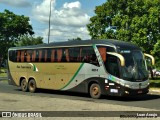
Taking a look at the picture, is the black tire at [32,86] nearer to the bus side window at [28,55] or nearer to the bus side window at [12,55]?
the bus side window at [28,55]

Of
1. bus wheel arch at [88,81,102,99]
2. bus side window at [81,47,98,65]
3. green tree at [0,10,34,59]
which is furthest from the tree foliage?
green tree at [0,10,34,59]

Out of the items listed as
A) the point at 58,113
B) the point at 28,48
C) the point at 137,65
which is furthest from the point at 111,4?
the point at 58,113

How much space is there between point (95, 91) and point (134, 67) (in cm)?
267

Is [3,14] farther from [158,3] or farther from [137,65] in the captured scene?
[137,65]

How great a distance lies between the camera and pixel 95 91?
71.9ft

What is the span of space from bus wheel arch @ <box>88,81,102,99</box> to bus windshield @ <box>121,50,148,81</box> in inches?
77.2

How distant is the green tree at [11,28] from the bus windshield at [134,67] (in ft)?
161

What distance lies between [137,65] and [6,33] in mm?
51093

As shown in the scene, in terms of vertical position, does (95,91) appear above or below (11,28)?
Answer: below

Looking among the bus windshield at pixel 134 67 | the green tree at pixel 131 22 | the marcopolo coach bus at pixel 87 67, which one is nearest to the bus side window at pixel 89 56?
the marcopolo coach bus at pixel 87 67

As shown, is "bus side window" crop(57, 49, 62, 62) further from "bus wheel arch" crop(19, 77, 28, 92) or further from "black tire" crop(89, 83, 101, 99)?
"bus wheel arch" crop(19, 77, 28, 92)

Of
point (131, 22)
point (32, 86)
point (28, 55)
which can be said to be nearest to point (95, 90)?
point (32, 86)

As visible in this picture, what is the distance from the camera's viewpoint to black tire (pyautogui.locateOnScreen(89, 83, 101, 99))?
2170 cm

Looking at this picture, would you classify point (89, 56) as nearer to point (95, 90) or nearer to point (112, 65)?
point (112, 65)
